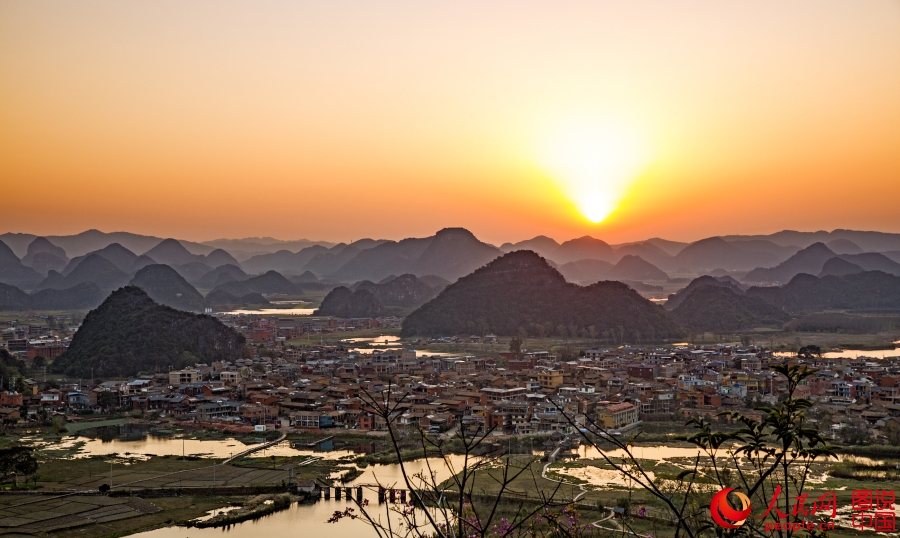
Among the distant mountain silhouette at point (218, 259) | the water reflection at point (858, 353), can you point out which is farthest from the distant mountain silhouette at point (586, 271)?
the water reflection at point (858, 353)

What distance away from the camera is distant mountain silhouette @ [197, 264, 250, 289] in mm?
101912

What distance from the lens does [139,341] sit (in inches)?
1260

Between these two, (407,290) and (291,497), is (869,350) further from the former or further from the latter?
(407,290)

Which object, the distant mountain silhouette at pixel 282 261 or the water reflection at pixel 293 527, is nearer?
the water reflection at pixel 293 527

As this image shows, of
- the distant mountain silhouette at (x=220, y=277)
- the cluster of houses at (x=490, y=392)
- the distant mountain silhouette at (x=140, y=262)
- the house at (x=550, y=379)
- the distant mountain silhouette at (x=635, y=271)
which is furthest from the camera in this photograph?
the distant mountain silhouette at (x=635, y=271)

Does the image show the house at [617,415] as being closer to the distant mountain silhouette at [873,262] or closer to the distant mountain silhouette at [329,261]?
the distant mountain silhouette at [873,262]

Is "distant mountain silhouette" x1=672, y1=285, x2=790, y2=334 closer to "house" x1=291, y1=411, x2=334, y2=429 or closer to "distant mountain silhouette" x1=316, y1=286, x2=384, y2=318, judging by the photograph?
"distant mountain silhouette" x1=316, y1=286, x2=384, y2=318

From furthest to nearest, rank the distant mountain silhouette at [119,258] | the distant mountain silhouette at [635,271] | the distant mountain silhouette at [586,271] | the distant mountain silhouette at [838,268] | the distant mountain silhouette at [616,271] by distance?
1. the distant mountain silhouette at [635,271]
2. the distant mountain silhouette at [616,271]
3. the distant mountain silhouette at [119,258]
4. the distant mountain silhouette at [586,271]
5. the distant mountain silhouette at [838,268]

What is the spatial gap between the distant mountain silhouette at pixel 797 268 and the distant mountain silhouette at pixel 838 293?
1533 inches

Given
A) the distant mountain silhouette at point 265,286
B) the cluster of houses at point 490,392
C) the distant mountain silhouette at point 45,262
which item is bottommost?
the cluster of houses at point 490,392

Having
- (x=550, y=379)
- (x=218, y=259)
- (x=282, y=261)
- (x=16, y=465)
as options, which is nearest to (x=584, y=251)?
(x=282, y=261)

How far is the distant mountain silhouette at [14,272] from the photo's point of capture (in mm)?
102375

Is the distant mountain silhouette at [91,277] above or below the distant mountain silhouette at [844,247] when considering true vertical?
below

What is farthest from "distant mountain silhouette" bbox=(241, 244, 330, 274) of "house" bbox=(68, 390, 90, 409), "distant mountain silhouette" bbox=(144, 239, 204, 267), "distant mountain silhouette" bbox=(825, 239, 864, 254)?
"house" bbox=(68, 390, 90, 409)
